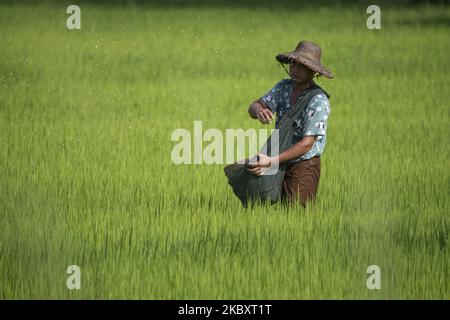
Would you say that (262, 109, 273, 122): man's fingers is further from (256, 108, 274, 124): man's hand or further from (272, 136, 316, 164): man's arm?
(272, 136, 316, 164): man's arm

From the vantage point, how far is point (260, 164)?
538cm

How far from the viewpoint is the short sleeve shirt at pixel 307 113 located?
18.1 ft

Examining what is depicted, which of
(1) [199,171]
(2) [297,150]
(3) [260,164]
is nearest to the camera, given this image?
(3) [260,164]

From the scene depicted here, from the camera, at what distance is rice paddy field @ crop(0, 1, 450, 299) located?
16.0 feet

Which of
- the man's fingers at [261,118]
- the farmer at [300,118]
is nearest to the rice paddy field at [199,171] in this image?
the farmer at [300,118]

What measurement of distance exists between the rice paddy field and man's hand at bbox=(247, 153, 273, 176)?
0.22 meters

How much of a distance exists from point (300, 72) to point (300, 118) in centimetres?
21

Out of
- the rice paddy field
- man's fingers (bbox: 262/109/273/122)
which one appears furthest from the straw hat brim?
the rice paddy field

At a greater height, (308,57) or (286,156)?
(308,57)

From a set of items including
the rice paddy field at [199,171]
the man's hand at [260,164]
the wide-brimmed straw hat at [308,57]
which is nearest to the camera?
the rice paddy field at [199,171]

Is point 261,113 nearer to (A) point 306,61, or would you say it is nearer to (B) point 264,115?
(B) point 264,115

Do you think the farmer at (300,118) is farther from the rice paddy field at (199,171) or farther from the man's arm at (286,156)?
the rice paddy field at (199,171)

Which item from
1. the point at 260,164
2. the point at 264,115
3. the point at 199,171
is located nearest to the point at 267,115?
the point at 264,115

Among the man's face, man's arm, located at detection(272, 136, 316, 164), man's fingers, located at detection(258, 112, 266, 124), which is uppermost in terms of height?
the man's face
